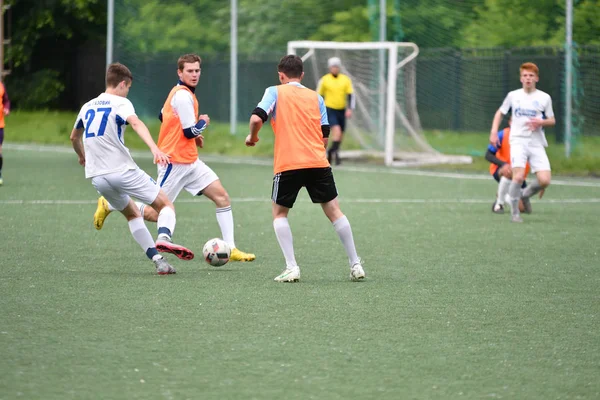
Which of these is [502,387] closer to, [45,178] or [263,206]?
[263,206]

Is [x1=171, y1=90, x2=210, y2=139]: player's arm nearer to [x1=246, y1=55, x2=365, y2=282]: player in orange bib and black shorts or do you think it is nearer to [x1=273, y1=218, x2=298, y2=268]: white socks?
[x1=246, y1=55, x2=365, y2=282]: player in orange bib and black shorts

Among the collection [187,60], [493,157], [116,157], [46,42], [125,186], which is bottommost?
[493,157]

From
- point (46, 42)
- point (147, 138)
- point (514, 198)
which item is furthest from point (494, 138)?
point (46, 42)

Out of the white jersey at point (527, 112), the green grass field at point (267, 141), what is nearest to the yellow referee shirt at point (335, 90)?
the green grass field at point (267, 141)

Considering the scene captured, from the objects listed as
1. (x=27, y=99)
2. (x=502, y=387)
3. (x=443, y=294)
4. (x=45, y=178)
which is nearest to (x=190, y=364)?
(x=502, y=387)

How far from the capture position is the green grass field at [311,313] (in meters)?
5.60

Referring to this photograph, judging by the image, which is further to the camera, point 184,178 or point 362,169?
point 362,169

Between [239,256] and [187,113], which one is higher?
[187,113]

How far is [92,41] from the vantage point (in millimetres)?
43594

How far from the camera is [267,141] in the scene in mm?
27734

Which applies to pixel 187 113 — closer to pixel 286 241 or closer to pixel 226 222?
pixel 226 222

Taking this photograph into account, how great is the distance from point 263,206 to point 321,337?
330 inches

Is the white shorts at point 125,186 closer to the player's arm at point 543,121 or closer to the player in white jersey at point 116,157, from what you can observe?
the player in white jersey at point 116,157

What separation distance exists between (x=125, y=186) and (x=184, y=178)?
1133 mm
